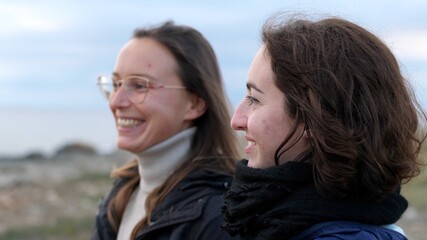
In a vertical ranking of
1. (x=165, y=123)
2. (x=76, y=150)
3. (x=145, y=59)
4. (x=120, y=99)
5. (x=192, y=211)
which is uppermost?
(x=145, y=59)

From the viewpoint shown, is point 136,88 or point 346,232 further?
point 136,88

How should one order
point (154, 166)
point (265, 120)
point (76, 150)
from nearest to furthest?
point (265, 120) < point (154, 166) < point (76, 150)

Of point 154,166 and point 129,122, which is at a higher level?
point 129,122

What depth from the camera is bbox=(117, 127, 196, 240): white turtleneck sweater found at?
13.4 feet

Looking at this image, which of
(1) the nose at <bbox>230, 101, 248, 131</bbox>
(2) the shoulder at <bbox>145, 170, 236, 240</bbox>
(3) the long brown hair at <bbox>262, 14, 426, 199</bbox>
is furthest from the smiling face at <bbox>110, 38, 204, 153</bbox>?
(3) the long brown hair at <bbox>262, 14, 426, 199</bbox>

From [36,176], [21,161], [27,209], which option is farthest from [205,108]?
[21,161]

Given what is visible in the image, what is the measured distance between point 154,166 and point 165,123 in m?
0.21

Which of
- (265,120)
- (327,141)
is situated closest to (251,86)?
(265,120)

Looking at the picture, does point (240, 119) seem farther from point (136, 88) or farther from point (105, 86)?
point (105, 86)

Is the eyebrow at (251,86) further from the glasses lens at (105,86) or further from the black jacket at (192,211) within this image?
the glasses lens at (105,86)

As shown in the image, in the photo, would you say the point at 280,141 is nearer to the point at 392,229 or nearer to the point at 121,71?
the point at 392,229

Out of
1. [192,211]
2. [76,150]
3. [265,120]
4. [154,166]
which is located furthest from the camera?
[76,150]

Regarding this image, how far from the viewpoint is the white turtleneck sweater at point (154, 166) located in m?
4.08

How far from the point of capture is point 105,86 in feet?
14.0
